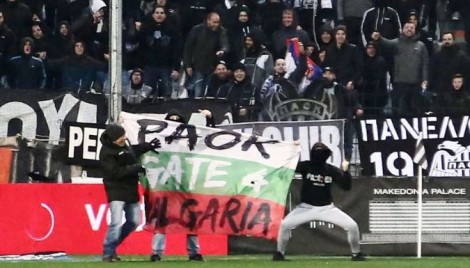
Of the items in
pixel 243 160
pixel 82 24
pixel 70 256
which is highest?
pixel 82 24

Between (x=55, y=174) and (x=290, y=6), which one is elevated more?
(x=290, y=6)

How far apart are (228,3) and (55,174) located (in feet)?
21.1

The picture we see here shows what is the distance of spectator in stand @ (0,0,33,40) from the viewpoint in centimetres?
2745

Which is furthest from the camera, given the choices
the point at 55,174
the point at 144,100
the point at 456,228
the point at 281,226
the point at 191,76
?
the point at 191,76

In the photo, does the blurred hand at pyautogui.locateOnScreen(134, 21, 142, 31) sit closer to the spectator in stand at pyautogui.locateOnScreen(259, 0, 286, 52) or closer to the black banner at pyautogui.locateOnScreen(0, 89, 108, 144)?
the spectator in stand at pyautogui.locateOnScreen(259, 0, 286, 52)

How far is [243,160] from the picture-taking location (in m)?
20.1

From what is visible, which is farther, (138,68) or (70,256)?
(138,68)

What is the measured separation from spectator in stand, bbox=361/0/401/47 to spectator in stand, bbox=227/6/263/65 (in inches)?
78.4

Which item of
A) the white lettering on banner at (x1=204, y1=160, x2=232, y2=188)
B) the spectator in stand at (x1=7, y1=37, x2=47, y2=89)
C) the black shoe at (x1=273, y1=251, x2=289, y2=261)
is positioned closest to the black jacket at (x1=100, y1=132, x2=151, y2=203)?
the white lettering on banner at (x1=204, y1=160, x2=232, y2=188)

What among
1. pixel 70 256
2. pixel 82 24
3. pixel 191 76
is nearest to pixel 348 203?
pixel 70 256

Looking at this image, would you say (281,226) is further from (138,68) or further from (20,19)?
(20,19)

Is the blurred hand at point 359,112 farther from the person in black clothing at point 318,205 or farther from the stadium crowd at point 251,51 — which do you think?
the person in black clothing at point 318,205

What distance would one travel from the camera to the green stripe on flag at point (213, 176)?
19812 mm

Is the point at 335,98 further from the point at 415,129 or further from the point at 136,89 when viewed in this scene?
the point at 136,89
